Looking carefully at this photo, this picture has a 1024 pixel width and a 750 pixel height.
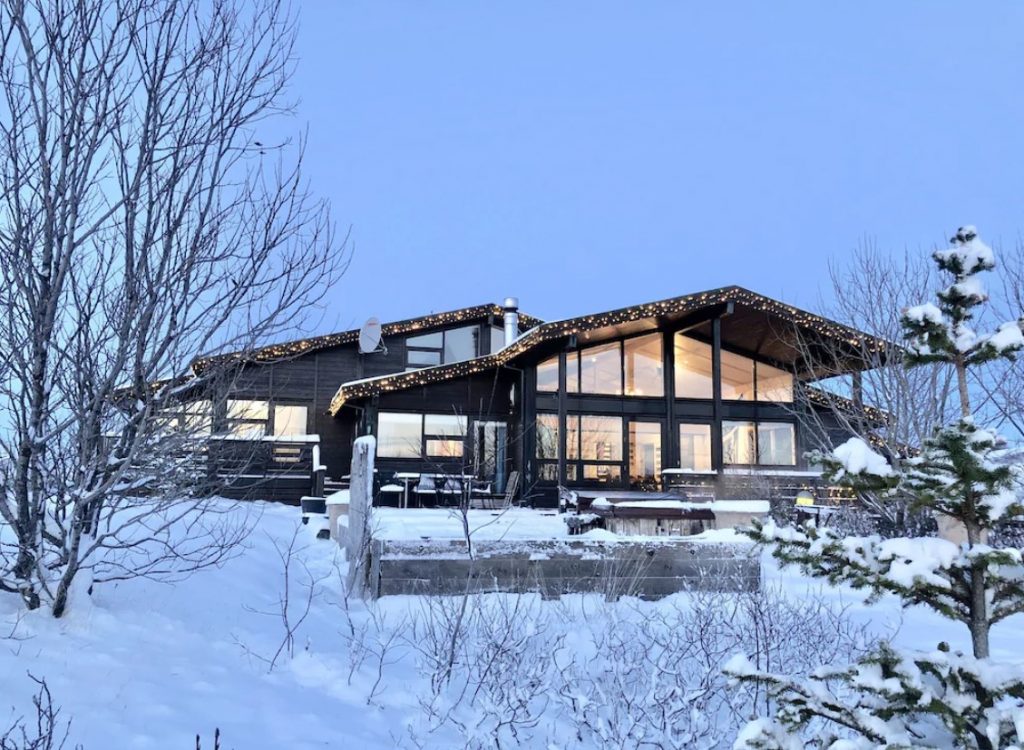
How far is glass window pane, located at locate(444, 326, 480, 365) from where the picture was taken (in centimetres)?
2178

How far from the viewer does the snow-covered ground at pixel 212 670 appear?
3.85 meters

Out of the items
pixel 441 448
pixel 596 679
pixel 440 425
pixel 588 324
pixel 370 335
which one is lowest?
pixel 596 679

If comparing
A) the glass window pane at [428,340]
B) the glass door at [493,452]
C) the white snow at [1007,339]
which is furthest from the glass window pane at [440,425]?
the white snow at [1007,339]

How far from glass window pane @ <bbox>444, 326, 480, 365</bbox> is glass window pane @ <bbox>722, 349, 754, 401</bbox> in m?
6.88

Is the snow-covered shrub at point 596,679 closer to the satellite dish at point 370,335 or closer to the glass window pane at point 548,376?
the glass window pane at point 548,376

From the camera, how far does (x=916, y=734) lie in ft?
7.85

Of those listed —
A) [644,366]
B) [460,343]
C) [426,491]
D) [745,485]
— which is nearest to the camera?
[426,491]

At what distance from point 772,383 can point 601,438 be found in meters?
5.05

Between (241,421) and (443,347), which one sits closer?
(241,421)

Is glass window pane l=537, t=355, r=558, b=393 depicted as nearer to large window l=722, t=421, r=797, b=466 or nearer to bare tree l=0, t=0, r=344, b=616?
large window l=722, t=421, r=797, b=466

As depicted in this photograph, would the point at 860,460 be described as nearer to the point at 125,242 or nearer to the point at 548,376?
the point at 125,242

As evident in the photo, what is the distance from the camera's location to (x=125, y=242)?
4.95 m

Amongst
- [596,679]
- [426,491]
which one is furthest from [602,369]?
[596,679]

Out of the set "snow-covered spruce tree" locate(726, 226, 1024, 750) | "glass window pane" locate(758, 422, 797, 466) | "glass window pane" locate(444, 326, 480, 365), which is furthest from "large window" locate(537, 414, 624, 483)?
"snow-covered spruce tree" locate(726, 226, 1024, 750)
